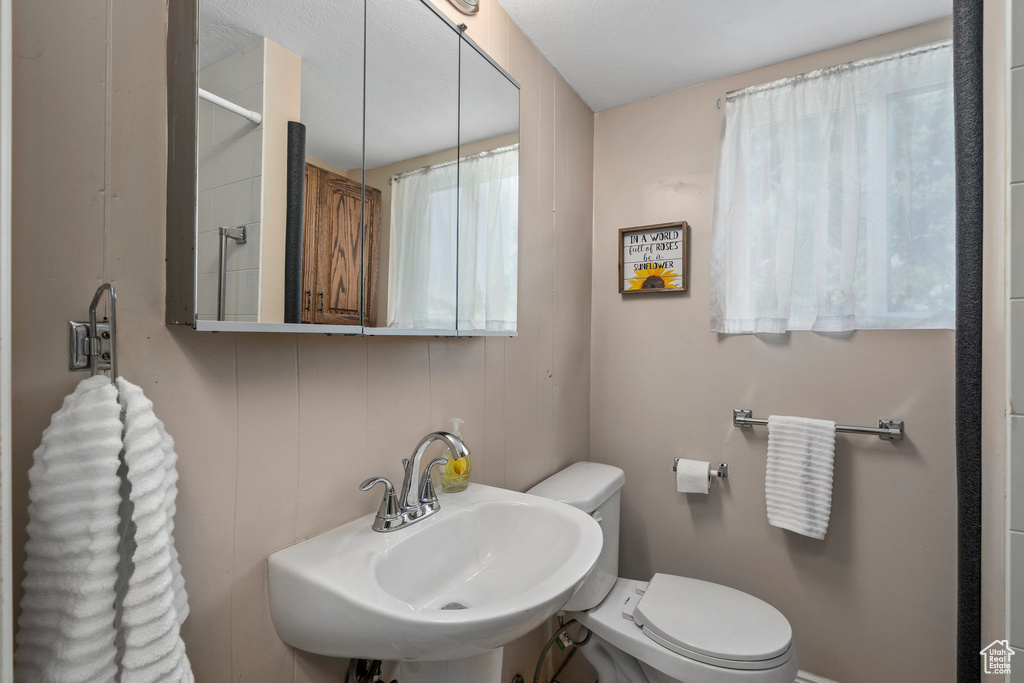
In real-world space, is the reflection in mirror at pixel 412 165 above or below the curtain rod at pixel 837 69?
below

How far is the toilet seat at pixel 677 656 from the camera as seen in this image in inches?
46.2

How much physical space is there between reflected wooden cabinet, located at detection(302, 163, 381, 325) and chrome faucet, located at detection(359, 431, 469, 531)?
0.30m

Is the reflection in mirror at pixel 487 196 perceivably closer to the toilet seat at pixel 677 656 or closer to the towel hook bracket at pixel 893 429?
the toilet seat at pixel 677 656

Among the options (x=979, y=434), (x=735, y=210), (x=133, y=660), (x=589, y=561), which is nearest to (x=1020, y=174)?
(x=979, y=434)

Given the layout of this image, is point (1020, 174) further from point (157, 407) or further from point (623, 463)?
point (623, 463)

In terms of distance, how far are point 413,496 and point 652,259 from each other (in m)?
1.29

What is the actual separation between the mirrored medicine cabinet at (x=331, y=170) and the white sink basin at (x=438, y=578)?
39 centimetres

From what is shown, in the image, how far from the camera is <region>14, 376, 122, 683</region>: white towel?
52 cm

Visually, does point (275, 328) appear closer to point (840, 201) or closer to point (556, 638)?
point (556, 638)

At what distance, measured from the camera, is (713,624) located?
1.31m

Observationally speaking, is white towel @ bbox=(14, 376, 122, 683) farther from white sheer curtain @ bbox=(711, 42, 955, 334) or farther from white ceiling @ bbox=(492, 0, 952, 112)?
white sheer curtain @ bbox=(711, 42, 955, 334)

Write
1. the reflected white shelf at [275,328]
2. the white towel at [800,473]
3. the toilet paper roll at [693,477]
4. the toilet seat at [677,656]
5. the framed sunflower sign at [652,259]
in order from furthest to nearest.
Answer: the framed sunflower sign at [652,259], the toilet paper roll at [693,477], the white towel at [800,473], the toilet seat at [677,656], the reflected white shelf at [275,328]

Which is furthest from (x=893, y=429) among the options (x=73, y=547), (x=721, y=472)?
(x=73, y=547)
